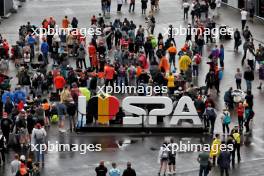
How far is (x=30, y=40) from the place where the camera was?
53.2 m

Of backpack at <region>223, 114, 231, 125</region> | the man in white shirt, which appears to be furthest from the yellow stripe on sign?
the man in white shirt

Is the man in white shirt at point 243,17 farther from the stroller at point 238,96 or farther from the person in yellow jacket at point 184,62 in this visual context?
the stroller at point 238,96

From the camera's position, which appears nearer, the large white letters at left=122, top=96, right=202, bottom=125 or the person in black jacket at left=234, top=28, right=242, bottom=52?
the large white letters at left=122, top=96, right=202, bottom=125

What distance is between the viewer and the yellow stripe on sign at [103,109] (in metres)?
41.0

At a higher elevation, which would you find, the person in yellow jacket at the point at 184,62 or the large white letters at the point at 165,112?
the person in yellow jacket at the point at 184,62

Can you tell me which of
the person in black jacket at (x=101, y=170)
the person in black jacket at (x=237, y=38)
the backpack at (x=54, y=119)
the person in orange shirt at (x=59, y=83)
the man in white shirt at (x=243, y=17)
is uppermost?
the man in white shirt at (x=243, y=17)

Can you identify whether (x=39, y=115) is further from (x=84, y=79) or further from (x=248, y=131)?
(x=248, y=131)

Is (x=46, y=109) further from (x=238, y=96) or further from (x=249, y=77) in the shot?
(x=249, y=77)

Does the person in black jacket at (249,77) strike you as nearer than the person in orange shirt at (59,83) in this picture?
No

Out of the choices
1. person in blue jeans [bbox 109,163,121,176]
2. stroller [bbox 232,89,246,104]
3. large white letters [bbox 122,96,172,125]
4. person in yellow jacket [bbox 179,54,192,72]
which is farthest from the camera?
person in yellow jacket [bbox 179,54,192,72]

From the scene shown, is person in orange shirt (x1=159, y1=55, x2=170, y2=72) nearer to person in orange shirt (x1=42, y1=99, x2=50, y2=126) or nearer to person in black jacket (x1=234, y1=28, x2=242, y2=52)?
person in black jacket (x1=234, y1=28, x2=242, y2=52)

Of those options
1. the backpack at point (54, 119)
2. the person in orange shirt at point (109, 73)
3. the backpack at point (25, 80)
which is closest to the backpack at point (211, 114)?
the backpack at point (54, 119)

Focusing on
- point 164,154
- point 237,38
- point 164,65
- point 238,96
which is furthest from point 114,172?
point 237,38

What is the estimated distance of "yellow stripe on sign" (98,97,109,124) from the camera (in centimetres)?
4097
